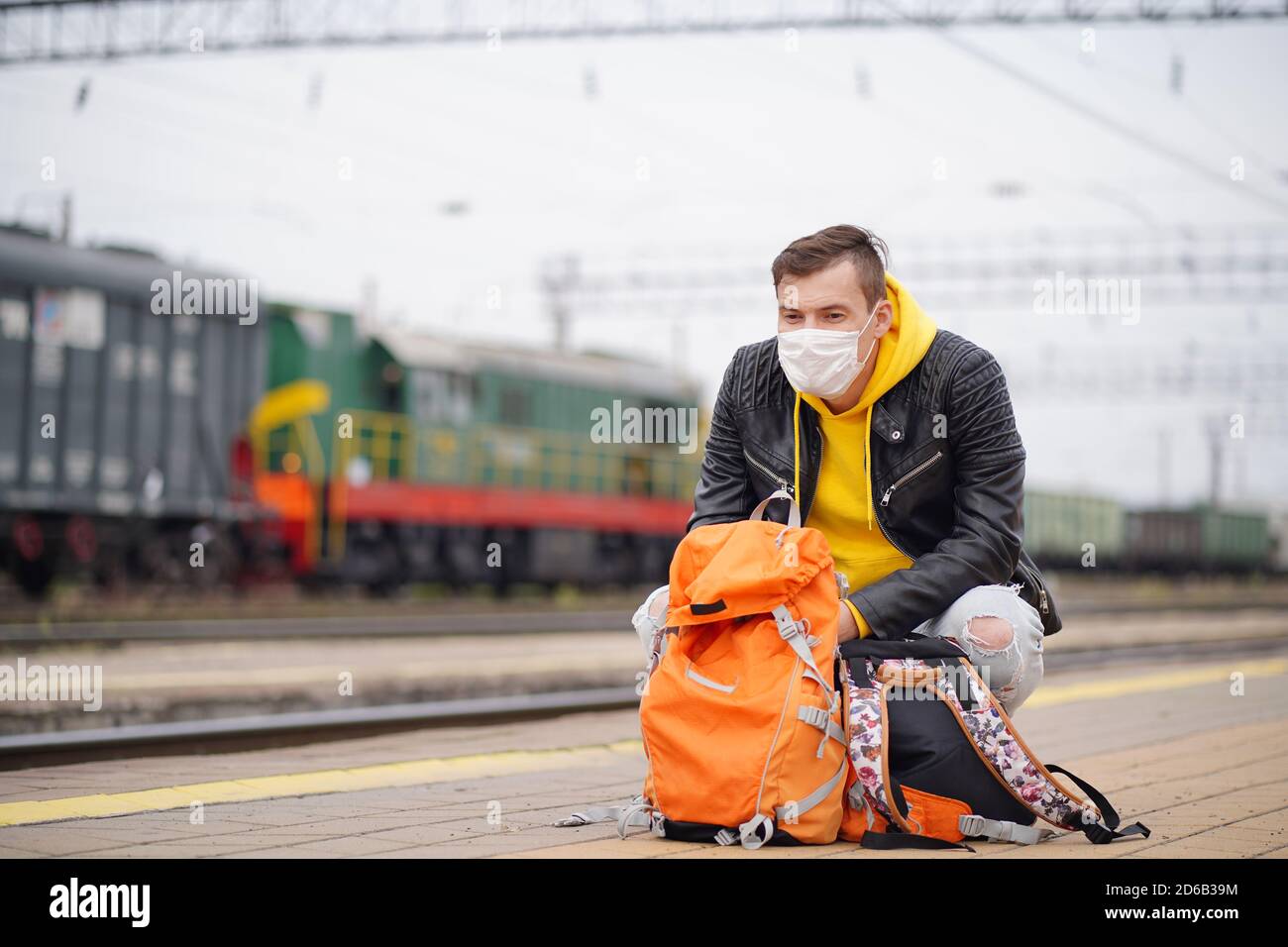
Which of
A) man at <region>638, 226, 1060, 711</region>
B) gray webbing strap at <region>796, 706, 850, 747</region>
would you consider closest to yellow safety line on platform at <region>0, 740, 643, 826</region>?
man at <region>638, 226, 1060, 711</region>

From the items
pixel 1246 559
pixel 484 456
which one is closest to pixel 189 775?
pixel 484 456

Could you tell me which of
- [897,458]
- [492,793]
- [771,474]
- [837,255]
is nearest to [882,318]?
[837,255]

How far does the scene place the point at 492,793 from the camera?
4.60 metres

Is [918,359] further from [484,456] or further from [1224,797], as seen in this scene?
[484,456]

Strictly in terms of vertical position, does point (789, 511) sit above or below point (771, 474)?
below

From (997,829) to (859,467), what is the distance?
101 centimetres

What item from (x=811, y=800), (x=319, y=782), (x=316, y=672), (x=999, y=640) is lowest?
(x=316, y=672)

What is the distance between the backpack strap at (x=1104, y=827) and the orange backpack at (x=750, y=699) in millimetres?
593

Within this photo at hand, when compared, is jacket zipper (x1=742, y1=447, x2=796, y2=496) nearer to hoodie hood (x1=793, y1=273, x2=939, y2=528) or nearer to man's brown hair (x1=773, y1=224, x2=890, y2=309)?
hoodie hood (x1=793, y1=273, x2=939, y2=528)

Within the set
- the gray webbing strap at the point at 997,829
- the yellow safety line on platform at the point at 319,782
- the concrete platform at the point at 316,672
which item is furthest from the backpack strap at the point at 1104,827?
the concrete platform at the point at 316,672

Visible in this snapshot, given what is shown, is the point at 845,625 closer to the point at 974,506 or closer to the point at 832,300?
the point at 974,506

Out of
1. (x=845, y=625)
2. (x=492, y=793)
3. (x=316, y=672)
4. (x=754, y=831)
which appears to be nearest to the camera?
(x=754, y=831)
